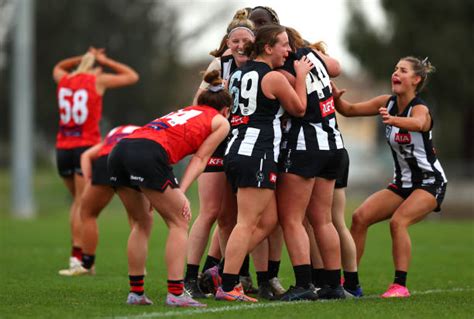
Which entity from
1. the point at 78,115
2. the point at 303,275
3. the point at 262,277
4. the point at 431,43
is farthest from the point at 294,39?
the point at 431,43

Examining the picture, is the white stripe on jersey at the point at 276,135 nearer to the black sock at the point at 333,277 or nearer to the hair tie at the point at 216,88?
the hair tie at the point at 216,88

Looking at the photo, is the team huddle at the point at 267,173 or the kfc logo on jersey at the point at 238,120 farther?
the kfc logo on jersey at the point at 238,120

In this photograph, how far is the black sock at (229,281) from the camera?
8.05 m

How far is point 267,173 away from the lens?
313 inches

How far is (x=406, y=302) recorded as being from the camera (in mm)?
8266

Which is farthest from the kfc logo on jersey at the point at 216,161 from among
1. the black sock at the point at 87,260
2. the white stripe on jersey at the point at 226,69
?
the black sock at the point at 87,260

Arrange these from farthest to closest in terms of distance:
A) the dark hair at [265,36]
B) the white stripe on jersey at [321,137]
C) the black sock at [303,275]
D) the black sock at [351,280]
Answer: the black sock at [351,280] < the white stripe on jersey at [321,137] < the black sock at [303,275] < the dark hair at [265,36]

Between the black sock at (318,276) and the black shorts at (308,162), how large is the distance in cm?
109

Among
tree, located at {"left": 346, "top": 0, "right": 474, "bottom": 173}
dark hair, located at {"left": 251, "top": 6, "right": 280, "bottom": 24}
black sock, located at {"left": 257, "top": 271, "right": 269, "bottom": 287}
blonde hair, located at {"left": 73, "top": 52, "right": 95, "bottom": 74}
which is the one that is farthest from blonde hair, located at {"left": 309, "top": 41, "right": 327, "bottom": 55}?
tree, located at {"left": 346, "top": 0, "right": 474, "bottom": 173}

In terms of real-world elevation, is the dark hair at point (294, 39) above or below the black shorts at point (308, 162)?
above

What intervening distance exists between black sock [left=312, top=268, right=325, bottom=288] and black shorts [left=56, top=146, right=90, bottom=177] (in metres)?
3.92

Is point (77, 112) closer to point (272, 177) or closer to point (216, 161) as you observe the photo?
point (216, 161)

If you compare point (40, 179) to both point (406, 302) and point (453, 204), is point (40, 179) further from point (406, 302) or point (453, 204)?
point (406, 302)

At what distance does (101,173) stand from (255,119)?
2.95m
